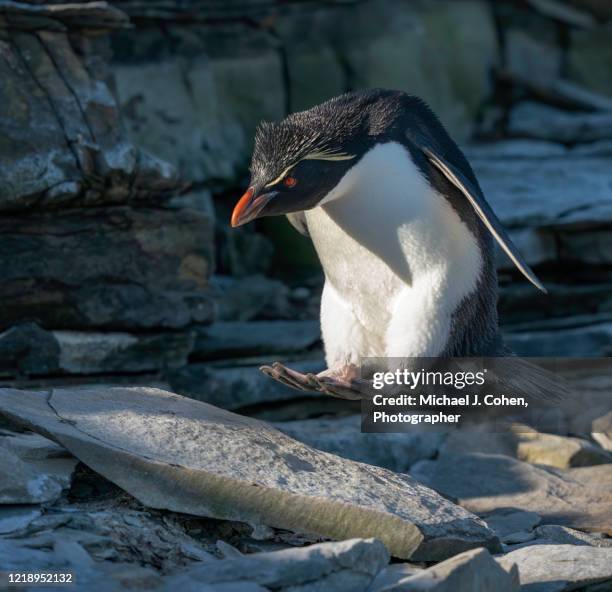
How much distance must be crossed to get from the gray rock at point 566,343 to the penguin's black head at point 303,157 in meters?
2.58

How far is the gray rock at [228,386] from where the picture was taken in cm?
527

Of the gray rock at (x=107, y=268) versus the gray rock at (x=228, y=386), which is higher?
the gray rock at (x=107, y=268)

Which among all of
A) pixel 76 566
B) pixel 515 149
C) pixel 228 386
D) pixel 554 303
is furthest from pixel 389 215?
pixel 515 149

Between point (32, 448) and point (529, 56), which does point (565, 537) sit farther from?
point (529, 56)

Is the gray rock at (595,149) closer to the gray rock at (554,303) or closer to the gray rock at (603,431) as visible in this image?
the gray rock at (554,303)

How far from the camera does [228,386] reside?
17.5 feet

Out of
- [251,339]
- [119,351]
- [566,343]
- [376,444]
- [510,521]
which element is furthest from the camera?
[566,343]

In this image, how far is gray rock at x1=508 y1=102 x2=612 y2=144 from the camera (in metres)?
7.82

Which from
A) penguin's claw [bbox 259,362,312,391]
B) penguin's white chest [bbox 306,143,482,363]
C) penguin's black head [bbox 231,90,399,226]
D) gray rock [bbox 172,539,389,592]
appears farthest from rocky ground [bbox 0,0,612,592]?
penguin's black head [bbox 231,90,399,226]

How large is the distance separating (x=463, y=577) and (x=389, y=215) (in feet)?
4.44

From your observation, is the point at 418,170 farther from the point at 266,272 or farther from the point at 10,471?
the point at 266,272

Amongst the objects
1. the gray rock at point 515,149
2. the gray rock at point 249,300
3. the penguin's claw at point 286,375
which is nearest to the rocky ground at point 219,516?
the penguin's claw at point 286,375

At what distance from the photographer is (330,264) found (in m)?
3.84

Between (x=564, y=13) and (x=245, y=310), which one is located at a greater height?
(x=564, y=13)
